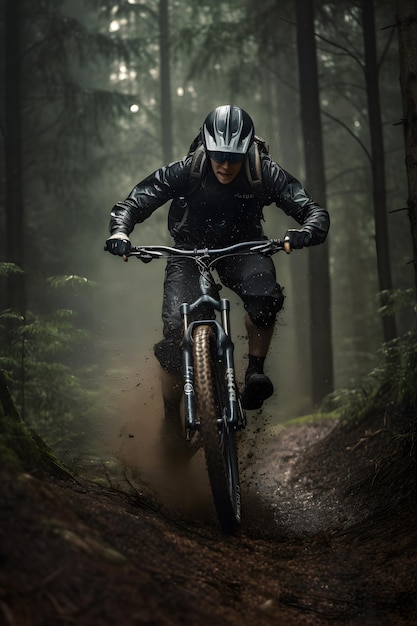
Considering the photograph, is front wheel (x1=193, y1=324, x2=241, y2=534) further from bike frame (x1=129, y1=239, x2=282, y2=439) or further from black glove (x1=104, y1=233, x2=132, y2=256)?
black glove (x1=104, y1=233, x2=132, y2=256)

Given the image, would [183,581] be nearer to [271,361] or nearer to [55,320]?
[55,320]

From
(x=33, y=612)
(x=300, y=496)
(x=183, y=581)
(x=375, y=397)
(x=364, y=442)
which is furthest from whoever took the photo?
(x=375, y=397)

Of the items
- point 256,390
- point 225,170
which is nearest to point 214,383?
point 256,390

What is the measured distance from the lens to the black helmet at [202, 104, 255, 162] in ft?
17.3

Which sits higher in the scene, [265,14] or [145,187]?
[265,14]

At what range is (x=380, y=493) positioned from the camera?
5.67 m

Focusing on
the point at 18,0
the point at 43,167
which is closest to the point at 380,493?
the point at 18,0

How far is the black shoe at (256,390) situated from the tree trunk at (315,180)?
688 cm

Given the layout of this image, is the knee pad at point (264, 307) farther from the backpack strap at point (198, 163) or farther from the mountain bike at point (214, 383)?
the backpack strap at point (198, 163)

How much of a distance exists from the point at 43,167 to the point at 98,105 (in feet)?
8.85

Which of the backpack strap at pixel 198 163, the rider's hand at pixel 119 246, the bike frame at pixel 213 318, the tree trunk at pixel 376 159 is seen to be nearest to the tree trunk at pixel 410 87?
the bike frame at pixel 213 318

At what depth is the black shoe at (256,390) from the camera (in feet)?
17.3

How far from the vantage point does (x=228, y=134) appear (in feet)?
17.3

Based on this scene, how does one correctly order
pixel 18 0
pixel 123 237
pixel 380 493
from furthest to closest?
1. pixel 18 0
2. pixel 380 493
3. pixel 123 237
